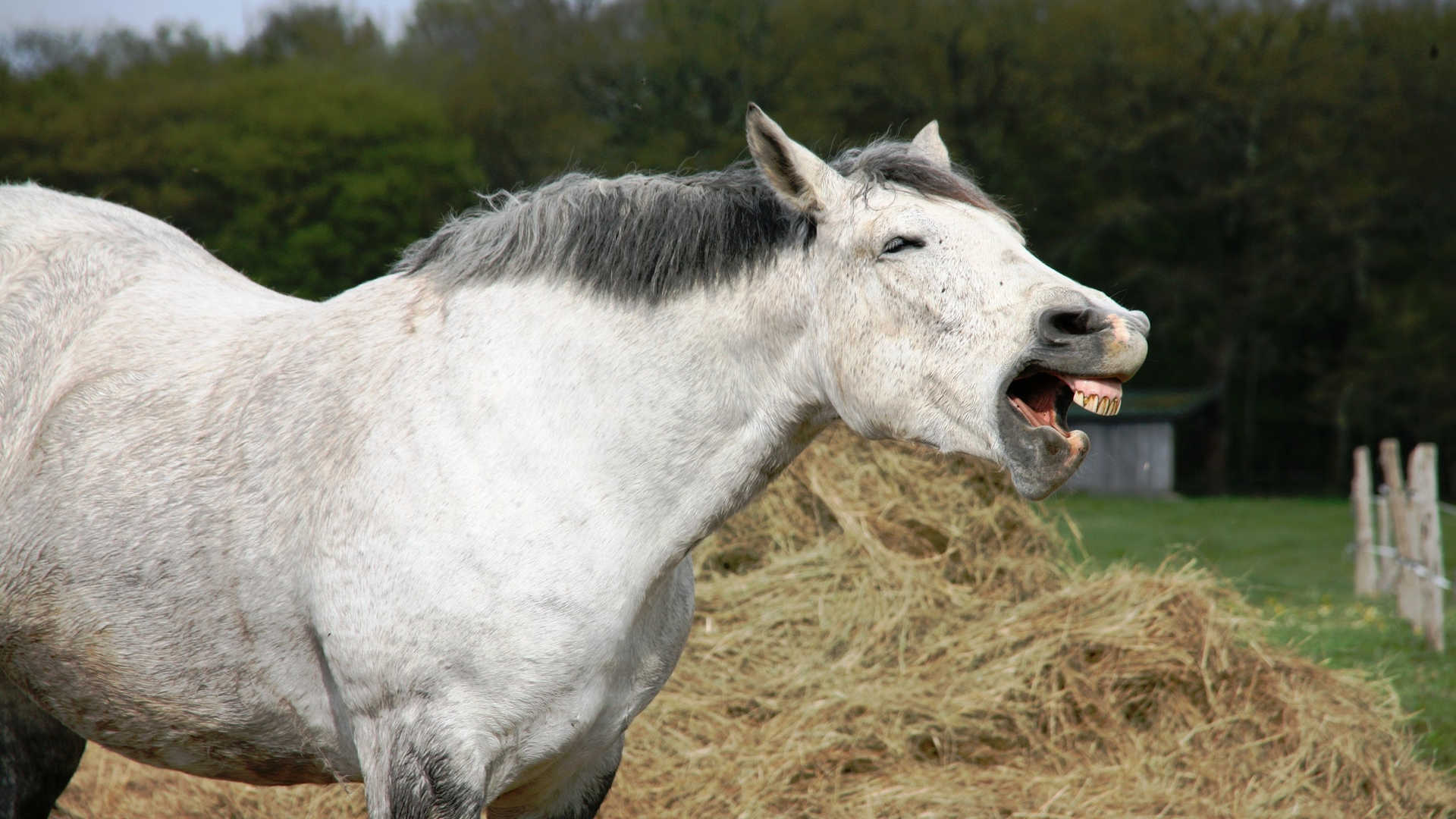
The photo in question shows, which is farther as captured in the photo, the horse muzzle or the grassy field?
the grassy field

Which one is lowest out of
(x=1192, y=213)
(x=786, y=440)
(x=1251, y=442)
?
(x=1251, y=442)

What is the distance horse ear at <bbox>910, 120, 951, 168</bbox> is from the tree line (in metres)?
17.8

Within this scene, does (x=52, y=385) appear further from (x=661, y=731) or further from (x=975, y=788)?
(x=975, y=788)

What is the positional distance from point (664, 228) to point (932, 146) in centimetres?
62

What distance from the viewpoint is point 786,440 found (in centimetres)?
221

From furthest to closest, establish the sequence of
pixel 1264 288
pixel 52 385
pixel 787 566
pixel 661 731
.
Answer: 1. pixel 1264 288
2. pixel 787 566
3. pixel 661 731
4. pixel 52 385

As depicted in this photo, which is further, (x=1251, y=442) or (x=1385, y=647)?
(x=1251, y=442)

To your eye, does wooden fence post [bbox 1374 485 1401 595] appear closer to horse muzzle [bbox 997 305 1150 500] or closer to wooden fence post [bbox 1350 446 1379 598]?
wooden fence post [bbox 1350 446 1379 598]

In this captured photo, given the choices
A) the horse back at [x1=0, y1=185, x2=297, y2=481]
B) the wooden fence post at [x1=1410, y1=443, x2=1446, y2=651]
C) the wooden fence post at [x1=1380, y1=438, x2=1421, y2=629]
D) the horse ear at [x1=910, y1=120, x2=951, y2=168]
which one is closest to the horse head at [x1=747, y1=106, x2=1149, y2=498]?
the horse ear at [x1=910, y1=120, x2=951, y2=168]

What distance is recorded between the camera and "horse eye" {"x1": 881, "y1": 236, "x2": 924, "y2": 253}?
79.7 inches

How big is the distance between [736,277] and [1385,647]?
697 cm

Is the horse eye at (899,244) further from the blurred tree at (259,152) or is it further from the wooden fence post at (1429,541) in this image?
the blurred tree at (259,152)

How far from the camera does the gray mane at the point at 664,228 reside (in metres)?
2.13

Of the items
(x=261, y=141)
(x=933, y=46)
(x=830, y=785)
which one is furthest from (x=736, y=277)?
(x=933, y=46)
